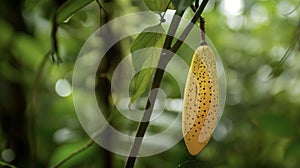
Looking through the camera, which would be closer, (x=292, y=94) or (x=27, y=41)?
(x=27, y=41)

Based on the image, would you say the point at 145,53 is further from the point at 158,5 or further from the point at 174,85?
the point at 174,85

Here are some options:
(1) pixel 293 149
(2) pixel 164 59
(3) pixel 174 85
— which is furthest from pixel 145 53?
(3) pixel 174 85

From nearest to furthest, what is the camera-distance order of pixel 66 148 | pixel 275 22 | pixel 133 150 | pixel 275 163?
pixel 133 150 < pixel 66 148 < pixel 275 163 < pixel 275 22

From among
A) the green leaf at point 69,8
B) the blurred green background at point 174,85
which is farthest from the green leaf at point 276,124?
the green leaf at point 69,8

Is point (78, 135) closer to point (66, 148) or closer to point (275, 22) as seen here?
point (66, 148)

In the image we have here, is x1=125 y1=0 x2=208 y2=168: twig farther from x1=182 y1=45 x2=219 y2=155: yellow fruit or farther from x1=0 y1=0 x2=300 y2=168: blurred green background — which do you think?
x1=0 y1=0 x2=300 y2=168: blurred green background

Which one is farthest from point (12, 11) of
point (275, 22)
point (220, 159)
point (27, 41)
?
point (275, 22)

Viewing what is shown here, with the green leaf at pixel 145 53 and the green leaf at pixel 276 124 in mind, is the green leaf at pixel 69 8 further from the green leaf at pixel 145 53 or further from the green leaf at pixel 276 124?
the green leaf at pixel 276 124
